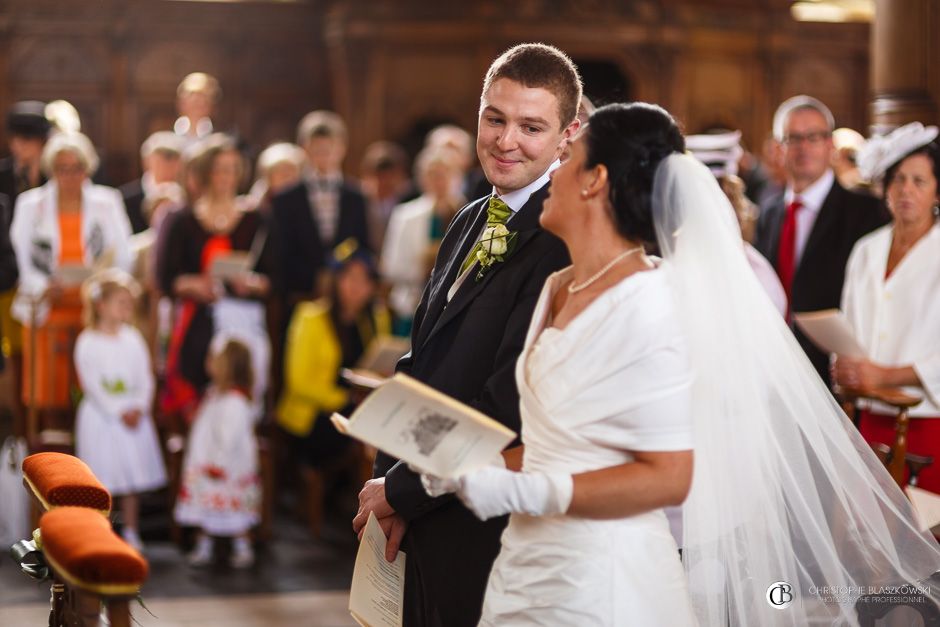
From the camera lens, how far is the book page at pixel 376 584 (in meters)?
2.92

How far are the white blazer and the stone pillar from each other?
3.75 m

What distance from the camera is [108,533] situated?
2.37 m

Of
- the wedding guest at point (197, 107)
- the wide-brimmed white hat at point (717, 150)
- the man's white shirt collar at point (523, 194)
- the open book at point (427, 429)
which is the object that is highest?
the wedding guest at point (197, 107)

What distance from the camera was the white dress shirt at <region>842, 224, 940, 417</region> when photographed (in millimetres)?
4422

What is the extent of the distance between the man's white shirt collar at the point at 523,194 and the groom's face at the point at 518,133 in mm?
16

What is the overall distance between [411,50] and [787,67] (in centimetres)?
343

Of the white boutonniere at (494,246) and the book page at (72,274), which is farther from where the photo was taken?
the book page at (72,274)

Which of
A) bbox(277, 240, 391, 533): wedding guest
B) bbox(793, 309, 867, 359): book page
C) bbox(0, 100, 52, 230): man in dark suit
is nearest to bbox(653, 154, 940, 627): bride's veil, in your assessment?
bbox(793, 309, 867, 359): book page

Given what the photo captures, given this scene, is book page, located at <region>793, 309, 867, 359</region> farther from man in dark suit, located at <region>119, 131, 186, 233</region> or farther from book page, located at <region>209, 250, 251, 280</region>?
man in dark suit, located at <region>119, 131, 186, 233</region>

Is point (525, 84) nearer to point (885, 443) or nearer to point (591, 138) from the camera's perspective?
point (591, 138)

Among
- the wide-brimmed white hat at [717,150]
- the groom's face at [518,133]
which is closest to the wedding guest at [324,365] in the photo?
the wide-brimmed white hat at [717,150]

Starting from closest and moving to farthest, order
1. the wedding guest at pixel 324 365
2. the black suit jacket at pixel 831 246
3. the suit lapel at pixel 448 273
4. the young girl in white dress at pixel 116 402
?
the suit lapel at pixel 448 273 → the black suit jacket at pixel 831 246 → the young girl in white dress at pixel 116 402 → the wedding guest at pixel 324 365

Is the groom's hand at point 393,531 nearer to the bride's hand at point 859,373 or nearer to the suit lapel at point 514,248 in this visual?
the suit lapel at point 514,248

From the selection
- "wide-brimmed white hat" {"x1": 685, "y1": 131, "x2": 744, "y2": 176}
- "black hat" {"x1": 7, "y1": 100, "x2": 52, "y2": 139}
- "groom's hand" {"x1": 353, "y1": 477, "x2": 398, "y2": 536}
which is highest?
"black hat" {"x1": 7, "y1": 100, "x2": 52, "y2": 139}
